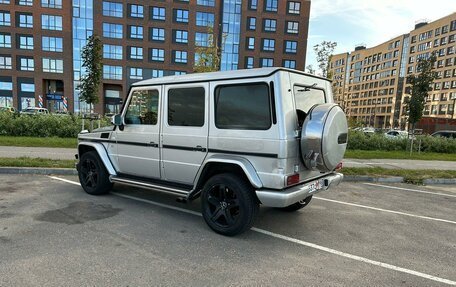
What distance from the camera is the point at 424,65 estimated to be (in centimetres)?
1588

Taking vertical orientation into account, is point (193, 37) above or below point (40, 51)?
above

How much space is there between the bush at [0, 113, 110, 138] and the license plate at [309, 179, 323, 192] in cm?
1473

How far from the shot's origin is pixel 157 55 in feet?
167

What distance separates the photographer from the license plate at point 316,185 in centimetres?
443

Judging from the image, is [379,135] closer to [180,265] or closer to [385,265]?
[385,265]

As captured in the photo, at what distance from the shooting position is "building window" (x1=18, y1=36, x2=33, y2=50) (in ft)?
157

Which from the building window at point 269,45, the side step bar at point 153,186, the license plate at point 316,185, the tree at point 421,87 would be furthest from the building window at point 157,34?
the license plate at point 316,185

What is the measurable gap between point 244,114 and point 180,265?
2.14m

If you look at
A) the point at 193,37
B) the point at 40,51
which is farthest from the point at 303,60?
the point at 40,51

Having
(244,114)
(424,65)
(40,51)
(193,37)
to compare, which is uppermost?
(193,37)

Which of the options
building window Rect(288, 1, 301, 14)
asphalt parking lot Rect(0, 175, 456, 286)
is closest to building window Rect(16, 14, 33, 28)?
building window Rect(288, 1, 301, 14)

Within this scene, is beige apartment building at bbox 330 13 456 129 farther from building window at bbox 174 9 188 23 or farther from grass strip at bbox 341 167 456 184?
grass strip at bbox 341 167 456 184

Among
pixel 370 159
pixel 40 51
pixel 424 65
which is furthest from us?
pixel 40 51

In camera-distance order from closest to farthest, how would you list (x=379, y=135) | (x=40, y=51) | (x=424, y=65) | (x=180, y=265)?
(x=180, y=265) < (x=424, y=65) < (x=379, y=135) < (x=40, y=51)
